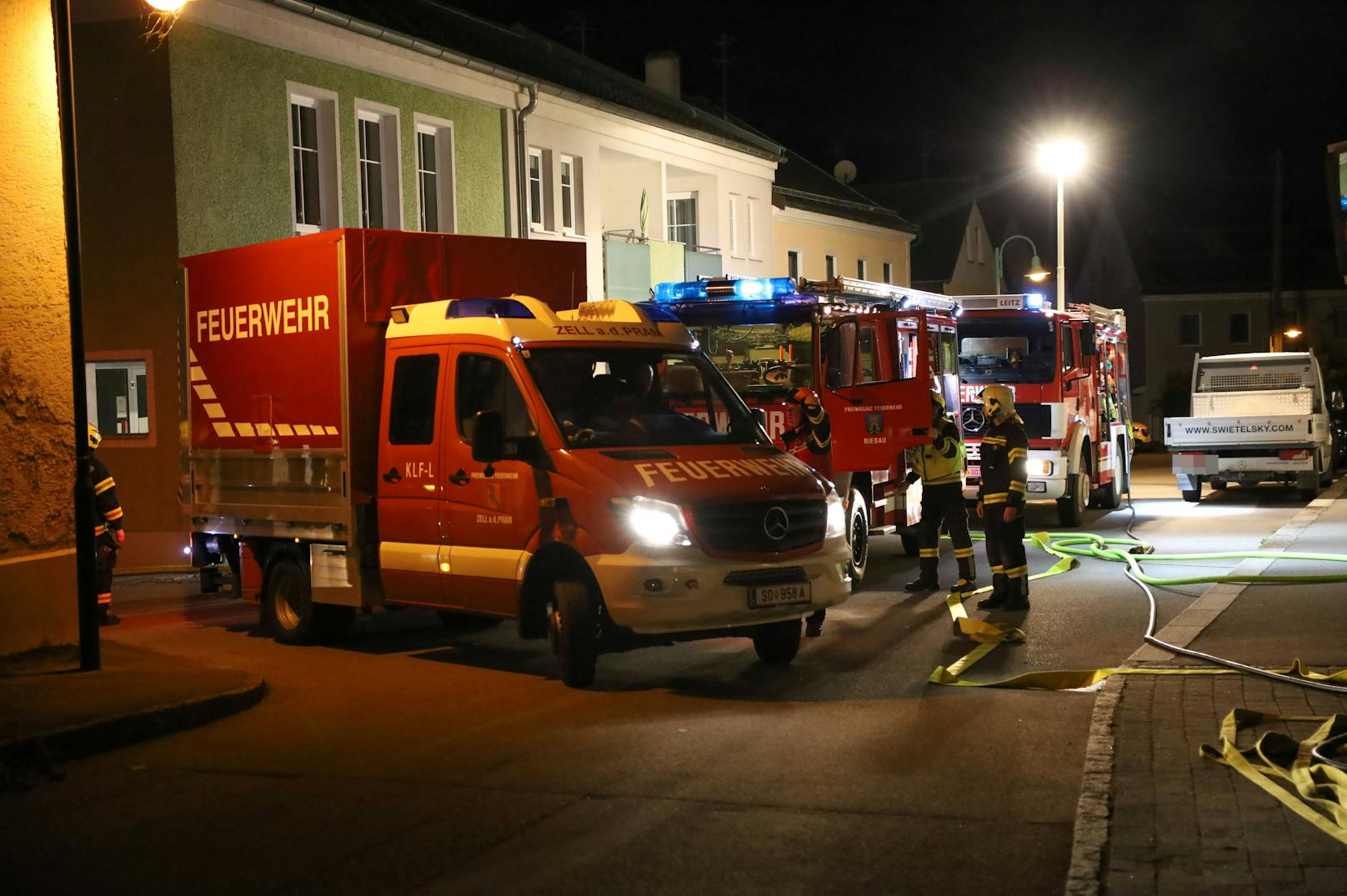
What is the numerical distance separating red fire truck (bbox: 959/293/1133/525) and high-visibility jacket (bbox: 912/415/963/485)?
5817mm

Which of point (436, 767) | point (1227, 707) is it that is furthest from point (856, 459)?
point (436, 767)

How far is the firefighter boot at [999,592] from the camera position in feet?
42.3

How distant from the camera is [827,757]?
7.59 m

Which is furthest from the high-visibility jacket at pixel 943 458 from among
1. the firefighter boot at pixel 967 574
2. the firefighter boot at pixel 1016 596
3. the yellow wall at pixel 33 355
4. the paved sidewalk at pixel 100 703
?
the yellow wall at pixel 33 355

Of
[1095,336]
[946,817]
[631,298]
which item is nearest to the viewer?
[946,817]

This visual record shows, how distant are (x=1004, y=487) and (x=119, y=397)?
12.4m

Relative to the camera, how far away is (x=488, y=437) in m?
9.81

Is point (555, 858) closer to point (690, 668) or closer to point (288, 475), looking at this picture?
point (690, 668)

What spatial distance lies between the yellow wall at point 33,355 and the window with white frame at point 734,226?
25.9 m

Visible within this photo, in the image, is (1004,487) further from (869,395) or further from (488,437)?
(488,437)

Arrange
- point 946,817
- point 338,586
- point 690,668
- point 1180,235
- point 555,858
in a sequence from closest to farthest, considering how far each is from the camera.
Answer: point 555,858
point 946,817
point 690,668
point 338,586
point 1180,235

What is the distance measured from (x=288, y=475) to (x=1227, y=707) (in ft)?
23.0

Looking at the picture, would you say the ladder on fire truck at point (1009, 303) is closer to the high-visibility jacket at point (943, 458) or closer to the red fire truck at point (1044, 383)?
the red fire truck at point (1044, 383)

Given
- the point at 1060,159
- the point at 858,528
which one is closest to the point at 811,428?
the point at 858,528
